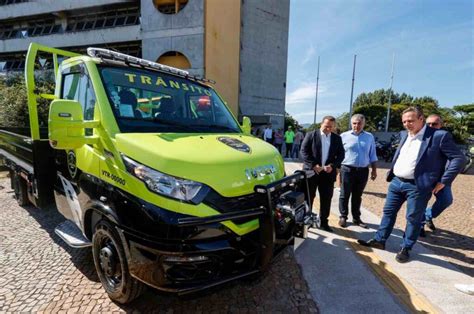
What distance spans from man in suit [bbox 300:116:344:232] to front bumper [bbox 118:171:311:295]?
2319 millimetres

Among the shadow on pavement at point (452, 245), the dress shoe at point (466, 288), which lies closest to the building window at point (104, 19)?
the shadow on pavement at point (452, 245)

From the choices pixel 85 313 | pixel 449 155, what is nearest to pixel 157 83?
pixel 85 313

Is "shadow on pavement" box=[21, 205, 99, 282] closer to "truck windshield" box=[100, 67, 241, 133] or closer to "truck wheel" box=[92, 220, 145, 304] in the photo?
"truck wheel" box=[92, 220, 145, 304]

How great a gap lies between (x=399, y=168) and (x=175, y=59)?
20618 mm

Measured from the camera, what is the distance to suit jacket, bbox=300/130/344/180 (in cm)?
448

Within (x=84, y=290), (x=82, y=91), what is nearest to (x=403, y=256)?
(x=84, y=290)

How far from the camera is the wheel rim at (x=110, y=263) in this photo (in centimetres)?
252

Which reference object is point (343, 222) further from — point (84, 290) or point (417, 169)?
point (84, 290)

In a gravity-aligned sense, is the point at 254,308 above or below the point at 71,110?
below

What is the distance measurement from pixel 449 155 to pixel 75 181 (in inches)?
172

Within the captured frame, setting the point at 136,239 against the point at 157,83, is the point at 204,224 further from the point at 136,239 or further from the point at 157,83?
the point at 157,83

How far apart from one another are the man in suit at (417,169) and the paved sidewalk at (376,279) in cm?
34

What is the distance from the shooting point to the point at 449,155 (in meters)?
3.34

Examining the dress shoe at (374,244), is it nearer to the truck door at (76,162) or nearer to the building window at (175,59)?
the truck door at (76,162)
